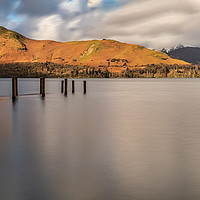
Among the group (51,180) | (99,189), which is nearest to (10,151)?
(51,180)

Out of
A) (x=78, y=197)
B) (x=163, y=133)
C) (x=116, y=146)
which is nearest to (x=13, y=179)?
(x=78, y=197)

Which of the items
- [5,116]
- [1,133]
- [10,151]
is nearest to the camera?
[10,151]

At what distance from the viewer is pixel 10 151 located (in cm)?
1363

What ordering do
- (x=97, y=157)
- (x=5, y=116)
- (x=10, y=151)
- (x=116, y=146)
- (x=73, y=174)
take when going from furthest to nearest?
(x=5, y=116) → (x=116, y=146) → (x=10, y=151) → (x=97, y=157) → (x=73, y=174)

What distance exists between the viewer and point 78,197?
7.92 m

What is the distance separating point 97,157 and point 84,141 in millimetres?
4001

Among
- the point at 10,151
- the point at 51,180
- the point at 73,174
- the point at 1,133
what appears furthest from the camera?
the point at 1,133

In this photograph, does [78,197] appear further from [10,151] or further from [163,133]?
[163,133]

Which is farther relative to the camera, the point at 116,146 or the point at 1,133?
the point at 1,133

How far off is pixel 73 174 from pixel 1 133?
10105mm

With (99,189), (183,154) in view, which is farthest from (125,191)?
(183,154)

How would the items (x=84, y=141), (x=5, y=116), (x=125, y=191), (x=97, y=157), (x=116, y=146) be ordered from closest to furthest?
(x=125, y=191) → (x=97, y=157) → (x=116, y=146) → (x=84, y=141) → (x=5, y=116)

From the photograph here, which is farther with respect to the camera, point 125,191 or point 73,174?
point 73,174

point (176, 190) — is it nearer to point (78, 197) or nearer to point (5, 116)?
point (78, 197)
